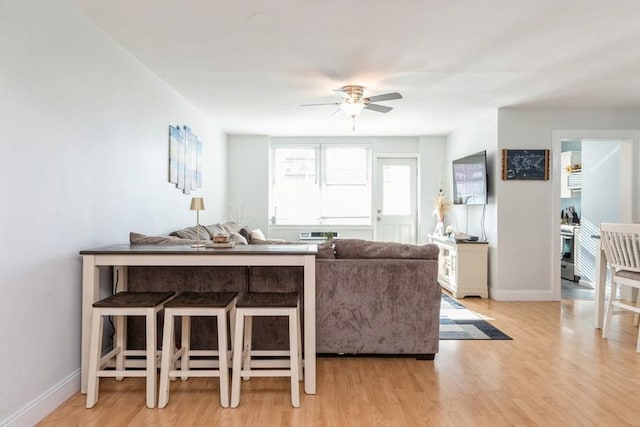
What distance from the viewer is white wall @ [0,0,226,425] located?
201cm

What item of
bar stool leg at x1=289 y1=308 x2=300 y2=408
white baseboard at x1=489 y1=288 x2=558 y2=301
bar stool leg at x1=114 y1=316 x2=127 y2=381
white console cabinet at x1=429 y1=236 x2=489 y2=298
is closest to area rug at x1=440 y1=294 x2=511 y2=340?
white console cabinet at x1=429 y1=236 x2=489 y2=298

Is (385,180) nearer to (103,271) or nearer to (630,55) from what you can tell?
(630,55)

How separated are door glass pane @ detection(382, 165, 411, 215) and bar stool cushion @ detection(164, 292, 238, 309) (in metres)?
5.16

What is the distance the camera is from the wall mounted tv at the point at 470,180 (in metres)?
5.42

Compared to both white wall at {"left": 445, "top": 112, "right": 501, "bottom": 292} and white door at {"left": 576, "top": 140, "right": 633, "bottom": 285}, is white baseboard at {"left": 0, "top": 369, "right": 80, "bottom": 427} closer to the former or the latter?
white wall at {"left": 445, "top": 112, "right": 501, "bottom": 292}

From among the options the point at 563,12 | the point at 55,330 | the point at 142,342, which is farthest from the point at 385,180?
the point at 55,330

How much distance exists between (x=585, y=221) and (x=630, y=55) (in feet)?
11.8

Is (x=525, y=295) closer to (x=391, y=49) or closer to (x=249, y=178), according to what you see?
(x=391, y=49)

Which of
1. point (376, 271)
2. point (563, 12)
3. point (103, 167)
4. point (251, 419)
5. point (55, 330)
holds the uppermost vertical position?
point (563, 12)

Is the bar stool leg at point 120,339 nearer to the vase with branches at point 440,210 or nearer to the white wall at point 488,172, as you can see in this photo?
the white wall at point 488,172

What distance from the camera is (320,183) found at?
7391 mm

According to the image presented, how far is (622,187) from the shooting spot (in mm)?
5305

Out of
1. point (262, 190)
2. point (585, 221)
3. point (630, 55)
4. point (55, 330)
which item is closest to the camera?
point (55, 330)

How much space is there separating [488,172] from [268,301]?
4.02 m
